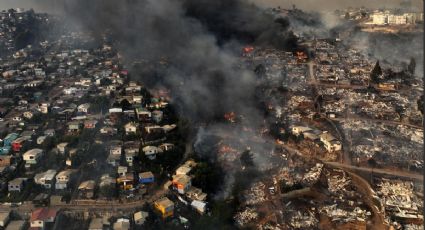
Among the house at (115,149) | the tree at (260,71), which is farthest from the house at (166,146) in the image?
the tree at (260,71)

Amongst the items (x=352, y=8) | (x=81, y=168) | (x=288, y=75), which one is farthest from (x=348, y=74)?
A: (x=352, y=8)

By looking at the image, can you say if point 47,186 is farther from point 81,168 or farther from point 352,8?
point 352,8

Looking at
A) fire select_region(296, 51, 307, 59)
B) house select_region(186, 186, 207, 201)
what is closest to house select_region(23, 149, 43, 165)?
house select_region(186, 186, 207, 201)

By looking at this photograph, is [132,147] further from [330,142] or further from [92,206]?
[330,142]

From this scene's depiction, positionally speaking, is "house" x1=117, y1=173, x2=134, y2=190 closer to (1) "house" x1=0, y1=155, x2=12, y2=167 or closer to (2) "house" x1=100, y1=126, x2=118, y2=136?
(2) "house" x1=100, y1=126, x2=118, y2=136

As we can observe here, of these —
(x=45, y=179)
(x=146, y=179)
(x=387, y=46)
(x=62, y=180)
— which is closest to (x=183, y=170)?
(x=146, y=179)

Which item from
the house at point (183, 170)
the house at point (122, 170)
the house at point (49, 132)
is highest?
the house at point (49, 132)

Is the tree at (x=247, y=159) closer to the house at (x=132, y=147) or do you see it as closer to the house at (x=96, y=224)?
the house at (x=132, y=147)
